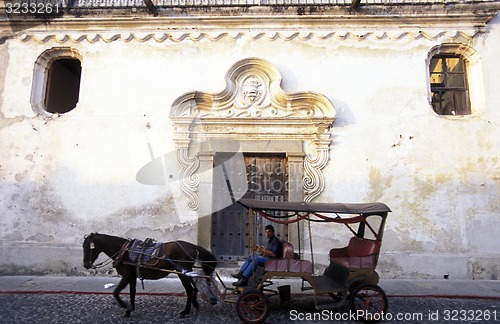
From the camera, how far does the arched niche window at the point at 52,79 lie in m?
9.21

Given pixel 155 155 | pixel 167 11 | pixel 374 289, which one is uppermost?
pixel 167 11

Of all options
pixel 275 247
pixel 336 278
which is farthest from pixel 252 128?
pixel 336 278

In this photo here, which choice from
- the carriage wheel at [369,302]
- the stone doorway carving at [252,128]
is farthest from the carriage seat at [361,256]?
the stone doorway carving at [252,128]

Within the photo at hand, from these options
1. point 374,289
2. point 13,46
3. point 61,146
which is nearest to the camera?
point 374,289

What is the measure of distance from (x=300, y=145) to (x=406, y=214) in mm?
2706

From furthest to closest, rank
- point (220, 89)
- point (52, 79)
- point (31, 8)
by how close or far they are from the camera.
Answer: point (52, 79)
point (31, 8)
point (220, 89)

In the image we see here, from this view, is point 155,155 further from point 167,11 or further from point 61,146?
point 167,11

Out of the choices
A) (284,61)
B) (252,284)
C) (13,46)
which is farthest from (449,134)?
(13,46)

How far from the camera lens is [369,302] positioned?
5324 mm

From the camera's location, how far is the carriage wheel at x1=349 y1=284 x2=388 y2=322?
17.3 ft

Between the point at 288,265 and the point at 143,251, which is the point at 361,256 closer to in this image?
the point at 288,265

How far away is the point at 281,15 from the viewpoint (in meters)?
8.95

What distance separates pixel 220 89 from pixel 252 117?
986 mm

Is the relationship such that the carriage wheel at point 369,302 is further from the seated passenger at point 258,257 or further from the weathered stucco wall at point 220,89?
the weathered stucco wall at point 220,89
